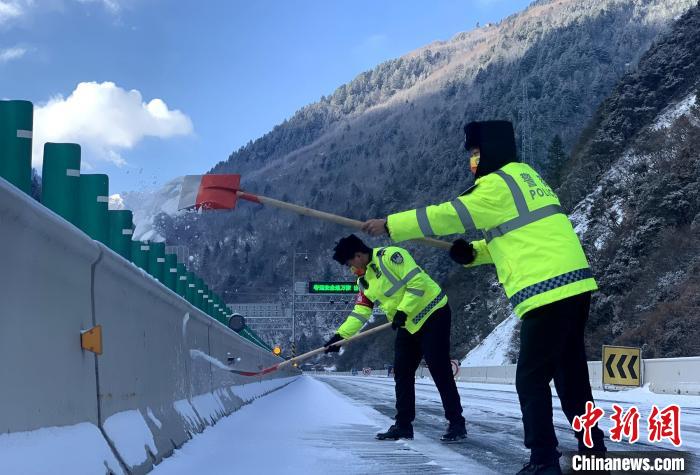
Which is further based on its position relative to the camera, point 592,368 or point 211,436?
point 592,368

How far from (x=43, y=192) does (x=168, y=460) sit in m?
2.23

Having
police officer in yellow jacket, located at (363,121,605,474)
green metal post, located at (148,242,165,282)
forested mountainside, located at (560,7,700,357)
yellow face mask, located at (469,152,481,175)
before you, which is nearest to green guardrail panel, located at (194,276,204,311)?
green metal post, located at (148,242,165,282)

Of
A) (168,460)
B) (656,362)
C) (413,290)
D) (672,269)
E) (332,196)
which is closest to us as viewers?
(168,460)

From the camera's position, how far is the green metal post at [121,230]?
8.14 metres

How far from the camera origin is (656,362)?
18266mm

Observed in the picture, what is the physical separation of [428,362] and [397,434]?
2.35 ft

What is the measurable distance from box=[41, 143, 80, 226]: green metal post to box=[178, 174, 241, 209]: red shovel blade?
1600 mm

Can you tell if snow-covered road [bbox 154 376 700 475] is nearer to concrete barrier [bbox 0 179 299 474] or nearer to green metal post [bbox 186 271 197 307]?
concrete barrier [bbox 0 179 299 474]

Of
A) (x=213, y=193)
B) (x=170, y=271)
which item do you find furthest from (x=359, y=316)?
(x=170, y=271)

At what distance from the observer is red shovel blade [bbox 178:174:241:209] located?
25.2 feet

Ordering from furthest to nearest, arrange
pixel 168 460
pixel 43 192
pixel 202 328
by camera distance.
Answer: pixel 202 328
pixel 43 192
pixel 168 460

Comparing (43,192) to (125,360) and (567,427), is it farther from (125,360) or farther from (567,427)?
(567,427)

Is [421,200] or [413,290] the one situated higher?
[421,200]

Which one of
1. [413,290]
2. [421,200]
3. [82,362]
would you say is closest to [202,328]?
[413,290]
